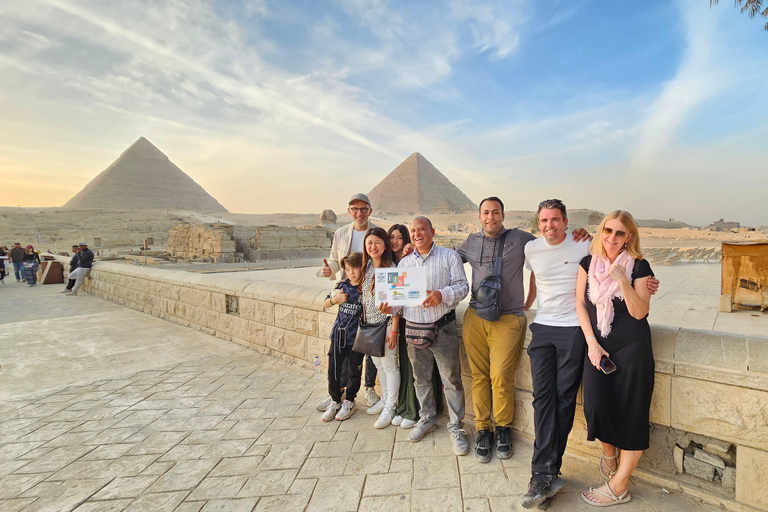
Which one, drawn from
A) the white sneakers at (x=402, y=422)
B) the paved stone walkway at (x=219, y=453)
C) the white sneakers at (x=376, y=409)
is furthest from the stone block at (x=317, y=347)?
the white sneakers at (x=402, y=422)

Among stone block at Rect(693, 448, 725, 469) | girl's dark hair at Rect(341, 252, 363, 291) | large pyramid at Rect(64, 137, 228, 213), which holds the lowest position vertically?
stone block at Rect(693, 448, 725, 469)

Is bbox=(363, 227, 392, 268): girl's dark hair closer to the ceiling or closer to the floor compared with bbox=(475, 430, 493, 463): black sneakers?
closer to the ceiling

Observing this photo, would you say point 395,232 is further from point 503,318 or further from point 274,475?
point 274,475

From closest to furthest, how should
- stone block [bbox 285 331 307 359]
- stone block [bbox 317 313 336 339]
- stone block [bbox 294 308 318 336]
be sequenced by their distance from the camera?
stone block [bbox 317 313 336 339] < stone block [bbox 294 308 318 336] < stone block [bbox 285 331 307 359]

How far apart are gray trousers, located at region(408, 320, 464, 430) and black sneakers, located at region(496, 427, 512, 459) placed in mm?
256

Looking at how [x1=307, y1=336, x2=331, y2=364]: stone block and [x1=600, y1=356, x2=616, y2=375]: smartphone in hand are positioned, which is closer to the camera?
[x1=600, y1=356, x2=616, y2=375]: smartphone in hand

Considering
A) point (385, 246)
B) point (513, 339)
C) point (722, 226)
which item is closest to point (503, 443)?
point (513, 339)

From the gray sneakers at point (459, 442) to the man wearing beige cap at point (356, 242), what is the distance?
0.83 metres

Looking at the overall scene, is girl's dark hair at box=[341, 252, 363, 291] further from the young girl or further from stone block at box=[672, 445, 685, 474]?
stone block at box=[672, 445, 685, 474]

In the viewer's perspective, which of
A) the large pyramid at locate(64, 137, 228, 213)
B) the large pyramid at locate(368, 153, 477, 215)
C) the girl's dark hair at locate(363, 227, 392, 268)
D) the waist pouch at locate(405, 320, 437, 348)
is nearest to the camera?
the waist pouch at locate(405, 320, 437, 348)

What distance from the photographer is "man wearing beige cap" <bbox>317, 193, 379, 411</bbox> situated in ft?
10.1

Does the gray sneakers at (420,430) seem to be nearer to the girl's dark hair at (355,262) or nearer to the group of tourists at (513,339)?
the group of tourists at (513,339)

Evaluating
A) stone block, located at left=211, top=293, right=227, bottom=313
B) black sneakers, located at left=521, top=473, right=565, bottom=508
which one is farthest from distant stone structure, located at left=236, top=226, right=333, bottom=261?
black sneakers, located at left=521, top=473, right=565, bottom=508

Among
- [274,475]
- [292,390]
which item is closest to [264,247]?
[292,390]
